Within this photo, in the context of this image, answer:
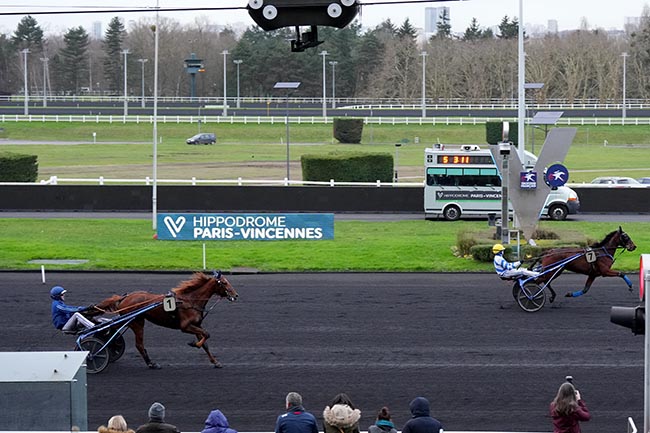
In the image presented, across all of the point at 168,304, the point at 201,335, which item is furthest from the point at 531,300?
the point at 168,304

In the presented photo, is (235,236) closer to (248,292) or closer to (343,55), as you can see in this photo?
(248,292)

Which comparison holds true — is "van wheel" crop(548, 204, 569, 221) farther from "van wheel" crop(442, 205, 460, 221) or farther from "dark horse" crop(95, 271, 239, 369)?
"dark horse" crop(95, 271, 239, 369)

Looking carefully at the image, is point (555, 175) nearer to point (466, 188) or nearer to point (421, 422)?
point (466, 188)

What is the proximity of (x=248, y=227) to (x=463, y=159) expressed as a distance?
8.91 meters

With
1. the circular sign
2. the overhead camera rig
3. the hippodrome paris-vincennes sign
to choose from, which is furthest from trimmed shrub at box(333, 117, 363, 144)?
the overhead camera rig

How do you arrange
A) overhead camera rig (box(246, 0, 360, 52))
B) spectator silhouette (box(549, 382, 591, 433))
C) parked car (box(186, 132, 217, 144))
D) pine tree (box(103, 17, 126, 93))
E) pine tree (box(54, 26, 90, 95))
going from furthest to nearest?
1. pine tree (box(54, 26, 90, 95))
2. pine tree (box(103, 17, 126, 93))
3. parked car (box(186, 132, 217, 144))
4. overhead camera rig (box(246, 0, 360, 52))
5. spectator silhouette (box(549, 382, 591, 433))

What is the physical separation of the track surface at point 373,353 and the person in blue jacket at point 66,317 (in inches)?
26.1

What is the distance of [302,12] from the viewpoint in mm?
9680

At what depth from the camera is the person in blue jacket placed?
13.1 m

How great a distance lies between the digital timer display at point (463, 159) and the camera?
31.5 metres

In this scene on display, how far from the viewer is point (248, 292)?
1922cm

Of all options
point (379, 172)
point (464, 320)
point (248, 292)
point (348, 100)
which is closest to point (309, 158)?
point (379, 172)

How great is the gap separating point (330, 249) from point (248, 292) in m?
5.30

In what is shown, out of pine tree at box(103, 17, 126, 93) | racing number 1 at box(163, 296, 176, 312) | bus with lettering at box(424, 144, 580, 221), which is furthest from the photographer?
pine tree at box(103, 17, 126, 93)
